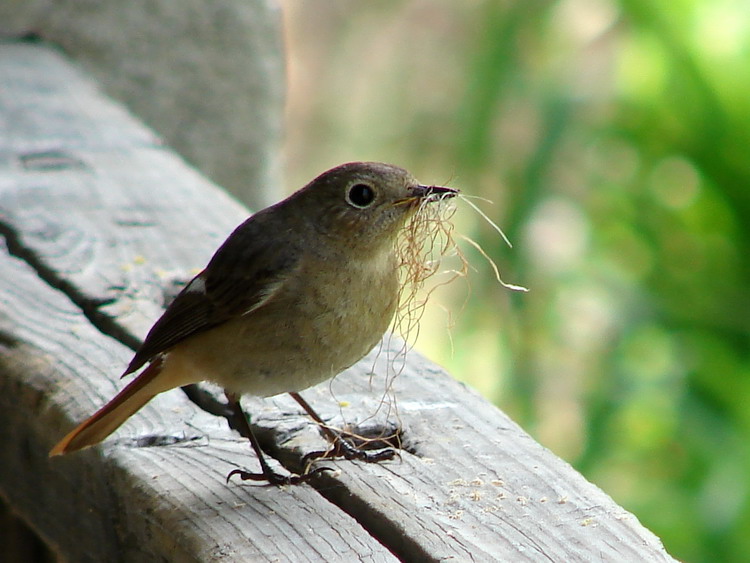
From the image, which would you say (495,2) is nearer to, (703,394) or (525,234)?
(525,234)

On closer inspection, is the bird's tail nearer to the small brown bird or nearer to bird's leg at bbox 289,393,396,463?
the small brown bird

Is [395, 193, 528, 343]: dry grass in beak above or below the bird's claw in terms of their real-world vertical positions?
above

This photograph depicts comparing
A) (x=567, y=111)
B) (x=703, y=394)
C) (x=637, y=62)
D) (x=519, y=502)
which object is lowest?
(x=703, y=394)

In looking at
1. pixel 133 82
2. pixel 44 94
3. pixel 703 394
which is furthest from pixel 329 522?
pixel 703 394

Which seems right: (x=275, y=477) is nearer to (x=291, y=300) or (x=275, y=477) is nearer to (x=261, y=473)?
(x=261, y=473)

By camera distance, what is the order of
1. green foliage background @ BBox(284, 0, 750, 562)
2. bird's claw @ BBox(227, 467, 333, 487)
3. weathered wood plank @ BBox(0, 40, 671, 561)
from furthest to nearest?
green foliage background @ BBox(284, 0, 750, 562)
bird's claw @ BBox(227, 467, 333, 487)
weathered wood plank @ BBox(0, 40, 671, 561)

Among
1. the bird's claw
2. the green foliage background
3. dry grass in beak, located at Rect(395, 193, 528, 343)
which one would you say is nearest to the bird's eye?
dry grass in beak, located at Rect(395, 193, 528, 343)

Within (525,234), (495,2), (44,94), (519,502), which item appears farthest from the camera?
(495,2)
